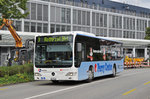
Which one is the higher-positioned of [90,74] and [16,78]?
[90,74]

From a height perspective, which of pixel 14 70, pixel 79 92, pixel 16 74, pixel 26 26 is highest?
pixel 26 26

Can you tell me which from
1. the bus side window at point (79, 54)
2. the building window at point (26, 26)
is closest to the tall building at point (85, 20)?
the building window at point (26, 26)

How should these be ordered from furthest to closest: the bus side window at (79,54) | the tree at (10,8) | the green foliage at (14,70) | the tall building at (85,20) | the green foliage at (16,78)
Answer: the tall building at (85,20) < the green foliage at (14,70) < the tree at (10,8) < the green foliage at (16,78) < the bus side window at (79,54)

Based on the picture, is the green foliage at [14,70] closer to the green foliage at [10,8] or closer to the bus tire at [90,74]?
Result: the green foliage at [10,8]

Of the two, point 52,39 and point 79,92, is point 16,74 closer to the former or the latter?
point 52,39

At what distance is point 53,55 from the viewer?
614 inches

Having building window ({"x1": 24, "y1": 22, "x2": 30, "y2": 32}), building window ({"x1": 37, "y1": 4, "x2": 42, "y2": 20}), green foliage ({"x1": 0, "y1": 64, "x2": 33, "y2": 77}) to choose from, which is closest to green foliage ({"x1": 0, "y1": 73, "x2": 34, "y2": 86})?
green foliage ({"x1": 0, "y1": 64, "x2": 33, "y2": 77})

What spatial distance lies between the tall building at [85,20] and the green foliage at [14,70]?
60.6 ft

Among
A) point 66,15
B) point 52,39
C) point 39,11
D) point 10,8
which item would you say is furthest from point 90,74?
point 66,15

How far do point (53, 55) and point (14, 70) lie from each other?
16.4ft

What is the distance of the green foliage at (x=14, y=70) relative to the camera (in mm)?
18625

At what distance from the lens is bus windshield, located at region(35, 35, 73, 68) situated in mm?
15328

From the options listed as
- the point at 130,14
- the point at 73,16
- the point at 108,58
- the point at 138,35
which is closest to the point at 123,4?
the point at 130,14

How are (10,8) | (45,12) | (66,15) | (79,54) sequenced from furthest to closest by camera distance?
1. (66,15)
2. (45,12)
3. (10,8)
4. (79,54)
